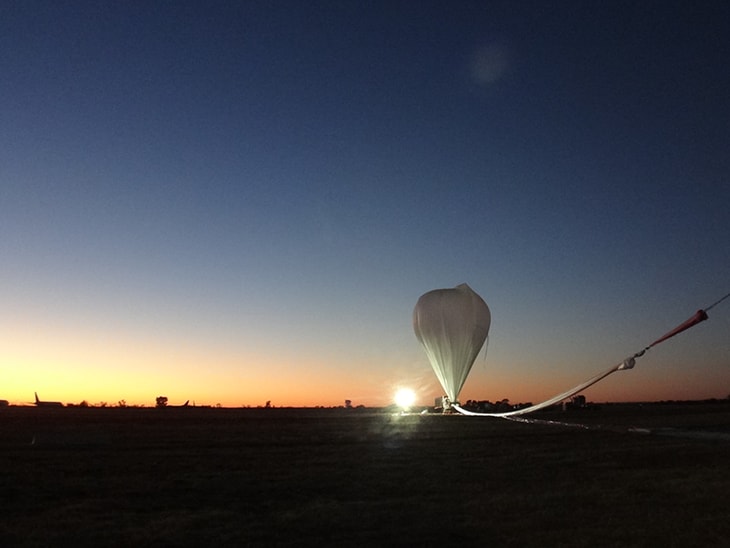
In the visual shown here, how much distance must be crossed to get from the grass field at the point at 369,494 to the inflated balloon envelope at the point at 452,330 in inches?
691

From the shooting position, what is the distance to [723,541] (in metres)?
12.2

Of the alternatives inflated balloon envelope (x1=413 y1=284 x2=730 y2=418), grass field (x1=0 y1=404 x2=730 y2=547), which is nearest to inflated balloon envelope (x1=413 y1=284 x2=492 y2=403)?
inflated balloon envelope (x1=413 y1=284 x2=730 y2=418)

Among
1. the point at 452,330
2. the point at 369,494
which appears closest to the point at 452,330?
the point at 452,330

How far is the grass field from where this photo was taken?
12969mm

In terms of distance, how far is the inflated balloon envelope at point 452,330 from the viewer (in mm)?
48312

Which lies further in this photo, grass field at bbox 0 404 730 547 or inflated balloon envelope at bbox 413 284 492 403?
inflated balloon envelope at bbox 413 284 492 403

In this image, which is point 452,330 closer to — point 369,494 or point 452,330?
point 452,330

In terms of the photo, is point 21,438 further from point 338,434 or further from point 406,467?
point 406,467

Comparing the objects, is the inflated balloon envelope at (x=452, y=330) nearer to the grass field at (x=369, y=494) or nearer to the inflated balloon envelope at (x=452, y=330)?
the inflated balloon envelope at (x=452, y=330)

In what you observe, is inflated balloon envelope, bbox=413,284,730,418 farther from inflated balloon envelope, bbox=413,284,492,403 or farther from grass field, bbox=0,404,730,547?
grass field, bbox=0,404,730,547

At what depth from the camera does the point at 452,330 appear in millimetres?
48188

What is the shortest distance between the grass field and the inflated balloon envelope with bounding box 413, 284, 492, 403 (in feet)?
57.6

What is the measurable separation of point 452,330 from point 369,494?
103 feet

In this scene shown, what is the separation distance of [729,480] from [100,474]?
1853 cm
